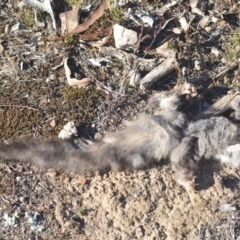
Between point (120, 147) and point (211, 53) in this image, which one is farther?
point (211, 53)

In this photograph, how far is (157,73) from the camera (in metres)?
3.98

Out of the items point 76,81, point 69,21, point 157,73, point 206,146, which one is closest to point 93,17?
point 69,21

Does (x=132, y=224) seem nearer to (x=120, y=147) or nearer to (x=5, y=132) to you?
(x=120, y=147)

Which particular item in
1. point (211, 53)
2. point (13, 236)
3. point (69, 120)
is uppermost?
point (211, 53)

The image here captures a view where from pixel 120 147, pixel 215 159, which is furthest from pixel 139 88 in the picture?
pixel 215 159

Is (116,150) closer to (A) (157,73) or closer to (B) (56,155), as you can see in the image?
(B) (56,155)

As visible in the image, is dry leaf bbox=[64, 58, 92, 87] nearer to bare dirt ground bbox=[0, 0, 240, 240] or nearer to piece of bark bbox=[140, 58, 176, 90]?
bare dirt ground bbox=[0, 0, 240, 240]

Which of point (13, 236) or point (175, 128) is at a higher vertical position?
point (175, 128)

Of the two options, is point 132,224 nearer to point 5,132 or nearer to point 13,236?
point 13,236

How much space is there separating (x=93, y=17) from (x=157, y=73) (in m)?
0.69

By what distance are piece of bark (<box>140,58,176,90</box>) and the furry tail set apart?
61 centimetres

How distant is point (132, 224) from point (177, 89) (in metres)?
1.07

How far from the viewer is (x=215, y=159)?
3.84 meters

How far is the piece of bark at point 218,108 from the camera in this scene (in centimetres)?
390
